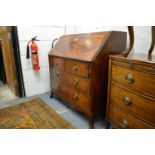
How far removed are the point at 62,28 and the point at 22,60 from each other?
35.5 inches

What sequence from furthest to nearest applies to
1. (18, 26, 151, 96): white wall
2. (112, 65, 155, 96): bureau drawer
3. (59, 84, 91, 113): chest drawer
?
(18, 26, 151, 96): white wall → (59, 84, 91, 113): chest drawer → (112, 65, 155, 96): bureau drawer

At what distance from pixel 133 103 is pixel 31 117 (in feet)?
4.29

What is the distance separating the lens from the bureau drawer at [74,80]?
1.52 m

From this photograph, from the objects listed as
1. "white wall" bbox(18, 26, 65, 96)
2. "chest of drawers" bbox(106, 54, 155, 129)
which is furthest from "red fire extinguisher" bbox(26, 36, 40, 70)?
"chest of drawers" bbox(106, 54, 155, 129)

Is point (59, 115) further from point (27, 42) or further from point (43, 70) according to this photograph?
point (27, 42)

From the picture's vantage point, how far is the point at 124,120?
130 centimetres

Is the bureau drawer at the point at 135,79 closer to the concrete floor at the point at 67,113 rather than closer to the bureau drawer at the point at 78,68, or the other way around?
the bureau drawer at the point at 78,68

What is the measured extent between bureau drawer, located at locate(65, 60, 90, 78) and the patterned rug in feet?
2.08

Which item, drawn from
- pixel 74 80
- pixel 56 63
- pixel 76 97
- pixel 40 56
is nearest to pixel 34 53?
pixel 40 56

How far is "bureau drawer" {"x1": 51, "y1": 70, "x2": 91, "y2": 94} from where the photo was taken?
4.99 ft

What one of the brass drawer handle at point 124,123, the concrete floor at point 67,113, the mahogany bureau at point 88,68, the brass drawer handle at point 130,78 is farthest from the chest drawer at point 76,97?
the brass drawer handle at point 130,78

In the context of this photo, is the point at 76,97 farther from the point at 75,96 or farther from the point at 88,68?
the point at 88,68

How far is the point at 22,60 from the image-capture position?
91.6 inches

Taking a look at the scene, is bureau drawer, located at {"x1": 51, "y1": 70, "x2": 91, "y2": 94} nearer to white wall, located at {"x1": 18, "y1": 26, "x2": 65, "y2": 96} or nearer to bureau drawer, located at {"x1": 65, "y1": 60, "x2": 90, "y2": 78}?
bureau drawer, located at {"x1": 65, "y1": 60, "x2": 90, "y2": 78}
